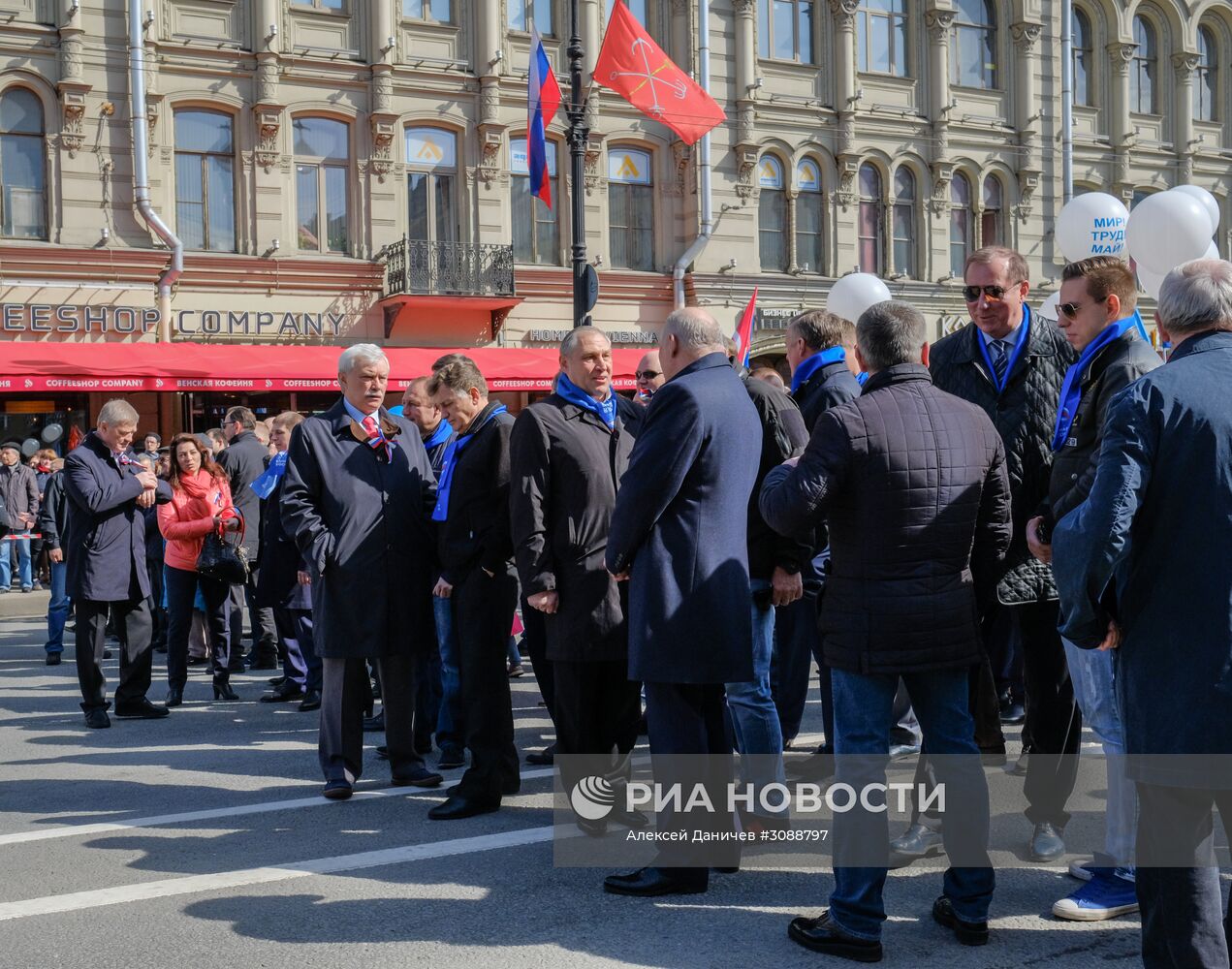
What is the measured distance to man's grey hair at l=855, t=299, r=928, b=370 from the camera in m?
4.40

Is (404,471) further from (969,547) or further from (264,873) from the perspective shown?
(969,547)

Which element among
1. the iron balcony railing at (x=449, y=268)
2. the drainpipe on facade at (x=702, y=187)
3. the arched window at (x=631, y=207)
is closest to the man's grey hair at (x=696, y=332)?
the iron balcony railing at (x=449, y=268)

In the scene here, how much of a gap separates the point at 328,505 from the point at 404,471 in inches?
16.4

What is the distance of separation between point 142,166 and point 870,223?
14.4 metres

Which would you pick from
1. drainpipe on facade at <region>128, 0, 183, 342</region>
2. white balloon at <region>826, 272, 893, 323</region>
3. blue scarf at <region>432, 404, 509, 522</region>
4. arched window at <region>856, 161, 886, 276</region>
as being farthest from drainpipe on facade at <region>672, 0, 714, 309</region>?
blue scarf at <region>432, 404, 509, 522</region>

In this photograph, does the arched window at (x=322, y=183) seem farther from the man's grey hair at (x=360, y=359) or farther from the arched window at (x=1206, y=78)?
the arched window at (x=1206, y=78)

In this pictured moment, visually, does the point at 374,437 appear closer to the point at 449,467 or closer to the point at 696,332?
the point at 449,467

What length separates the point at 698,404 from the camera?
4863 millimetres

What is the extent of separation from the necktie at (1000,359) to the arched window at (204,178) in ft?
62.2

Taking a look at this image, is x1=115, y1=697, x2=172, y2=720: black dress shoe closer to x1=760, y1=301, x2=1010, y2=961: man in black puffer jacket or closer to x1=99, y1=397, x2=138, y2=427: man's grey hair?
x1=99, y1=397, x2=138, y2=427: man's grey hair

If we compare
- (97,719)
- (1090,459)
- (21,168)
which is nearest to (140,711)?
(97,719)

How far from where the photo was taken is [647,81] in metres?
17.0

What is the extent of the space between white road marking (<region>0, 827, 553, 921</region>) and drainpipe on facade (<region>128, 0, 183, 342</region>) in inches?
701

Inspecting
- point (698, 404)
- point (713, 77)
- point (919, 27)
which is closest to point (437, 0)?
point (713, 77)
